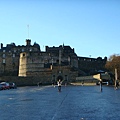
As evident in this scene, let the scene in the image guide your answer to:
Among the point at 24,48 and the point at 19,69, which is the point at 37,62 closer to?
the point at 19,69

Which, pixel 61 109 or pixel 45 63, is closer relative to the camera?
pixel 61 109

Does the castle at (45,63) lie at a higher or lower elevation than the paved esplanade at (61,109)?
higher

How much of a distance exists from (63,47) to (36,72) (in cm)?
2674

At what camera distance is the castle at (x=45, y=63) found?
102438mm

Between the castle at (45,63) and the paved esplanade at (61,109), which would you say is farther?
the castle at (45,63)

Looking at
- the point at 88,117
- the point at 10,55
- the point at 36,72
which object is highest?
the point at 10,55

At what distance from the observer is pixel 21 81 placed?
9862cm

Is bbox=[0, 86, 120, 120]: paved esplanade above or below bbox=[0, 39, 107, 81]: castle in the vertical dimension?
below

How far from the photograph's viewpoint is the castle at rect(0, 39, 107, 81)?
102 m

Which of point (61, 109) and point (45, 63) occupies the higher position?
point (45, 63)

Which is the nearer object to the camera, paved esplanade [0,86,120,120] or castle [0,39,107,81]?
paved esplanade [0,86,120,120]

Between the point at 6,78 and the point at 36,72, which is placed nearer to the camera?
the point at 6,78

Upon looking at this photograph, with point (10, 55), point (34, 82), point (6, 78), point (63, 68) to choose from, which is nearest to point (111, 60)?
point (63, 68)

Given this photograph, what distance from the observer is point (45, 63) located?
A: 360 ft
